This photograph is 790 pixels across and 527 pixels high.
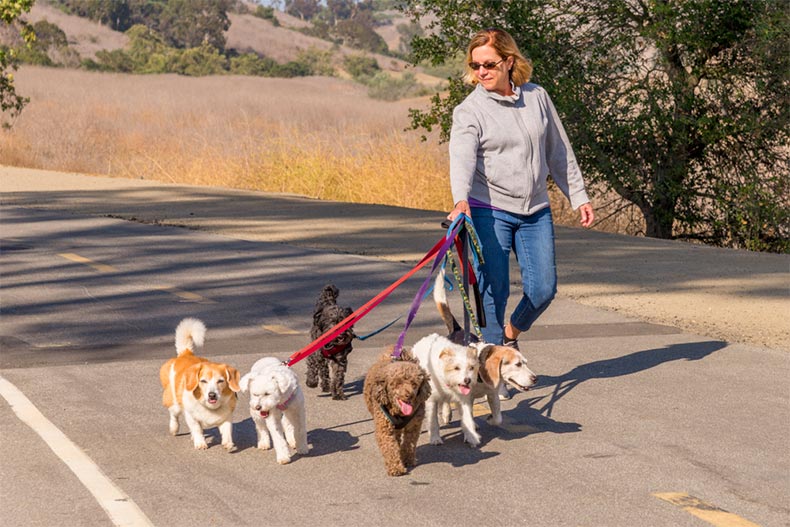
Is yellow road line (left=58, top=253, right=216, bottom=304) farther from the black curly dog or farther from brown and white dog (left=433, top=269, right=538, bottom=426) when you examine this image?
brown and white dog (left=433, top=269, right=538, bottom=426)

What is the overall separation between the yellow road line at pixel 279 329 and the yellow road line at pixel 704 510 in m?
5.04

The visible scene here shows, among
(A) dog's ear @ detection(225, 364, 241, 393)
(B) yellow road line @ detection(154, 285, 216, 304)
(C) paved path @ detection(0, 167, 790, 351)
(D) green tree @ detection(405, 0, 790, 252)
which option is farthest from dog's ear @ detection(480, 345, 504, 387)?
(D) green tree @ detection(405, 0, 790, 252)

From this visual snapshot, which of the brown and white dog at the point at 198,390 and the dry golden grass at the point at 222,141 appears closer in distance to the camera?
the brown and white dog at the point at 198,390

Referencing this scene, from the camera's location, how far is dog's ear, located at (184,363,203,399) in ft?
22.1

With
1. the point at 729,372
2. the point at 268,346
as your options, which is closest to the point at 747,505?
the point at 729,372

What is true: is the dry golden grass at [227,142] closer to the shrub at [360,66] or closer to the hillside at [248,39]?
the hillside at [248,39]

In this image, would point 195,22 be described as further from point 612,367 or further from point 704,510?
point 704,510

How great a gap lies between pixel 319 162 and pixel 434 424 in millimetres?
20693

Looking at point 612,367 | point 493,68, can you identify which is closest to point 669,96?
point 612,367

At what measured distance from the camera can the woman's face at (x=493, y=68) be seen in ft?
25.0

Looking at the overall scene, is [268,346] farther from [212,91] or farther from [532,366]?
[212,91]

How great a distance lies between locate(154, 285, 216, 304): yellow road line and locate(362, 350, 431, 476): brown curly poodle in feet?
20.2

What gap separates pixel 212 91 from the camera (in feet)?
197

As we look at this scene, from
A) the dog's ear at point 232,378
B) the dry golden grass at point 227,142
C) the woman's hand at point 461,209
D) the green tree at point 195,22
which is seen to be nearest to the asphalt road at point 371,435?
the dog's ear at point 232,378
